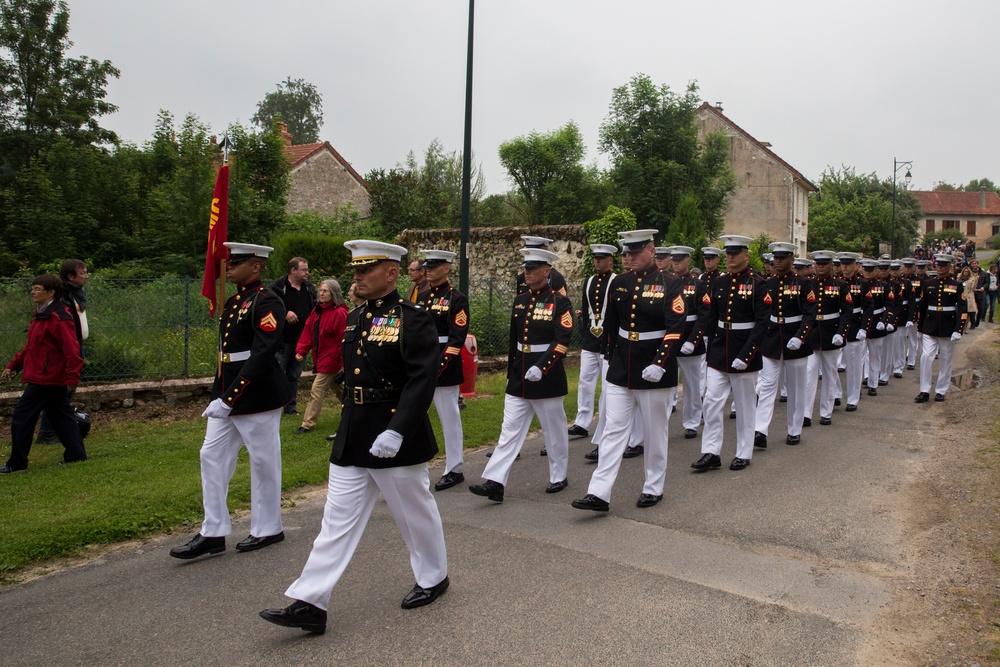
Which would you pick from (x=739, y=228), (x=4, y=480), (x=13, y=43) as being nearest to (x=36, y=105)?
(x=13, y=43)

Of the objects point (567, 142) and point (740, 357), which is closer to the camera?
point (740, 357)

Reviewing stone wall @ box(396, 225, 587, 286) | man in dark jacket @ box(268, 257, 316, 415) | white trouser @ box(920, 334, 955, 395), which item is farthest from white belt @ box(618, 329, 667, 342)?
stone wall @ box(396, 225, 587, 286)

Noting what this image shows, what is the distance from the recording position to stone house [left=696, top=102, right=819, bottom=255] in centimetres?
4606

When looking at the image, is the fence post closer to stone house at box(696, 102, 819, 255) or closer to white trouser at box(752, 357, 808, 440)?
white trouser at box(752, 357, 808, 440)

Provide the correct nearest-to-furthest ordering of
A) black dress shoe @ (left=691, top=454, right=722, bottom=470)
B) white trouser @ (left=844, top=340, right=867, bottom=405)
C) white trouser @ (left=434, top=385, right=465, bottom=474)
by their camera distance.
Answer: white trouser @ (left=434, top=385, right=465, bottom=474) < black dress shoe @ (left=691, top=454, right=722, bottom=470) < white trouser @ (left=844, top=340, right=867, bottom=405)

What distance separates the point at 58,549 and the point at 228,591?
5.23 ft

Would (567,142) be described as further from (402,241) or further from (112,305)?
(112,305)

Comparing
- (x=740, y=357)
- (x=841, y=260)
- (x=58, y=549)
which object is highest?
(x=841, y=260)

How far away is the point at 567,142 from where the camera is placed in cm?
3406

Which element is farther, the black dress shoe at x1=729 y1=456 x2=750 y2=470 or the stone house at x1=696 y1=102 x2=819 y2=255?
the stone house at x1=696 y1=102 x2=819 y2=255

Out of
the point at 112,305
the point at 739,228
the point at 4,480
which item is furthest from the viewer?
the point at 739,228

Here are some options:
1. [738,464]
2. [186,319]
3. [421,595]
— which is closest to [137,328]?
[186,319]

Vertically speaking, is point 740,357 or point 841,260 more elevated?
point 841,260

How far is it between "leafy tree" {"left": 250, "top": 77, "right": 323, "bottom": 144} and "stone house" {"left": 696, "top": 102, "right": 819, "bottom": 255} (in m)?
29.1
